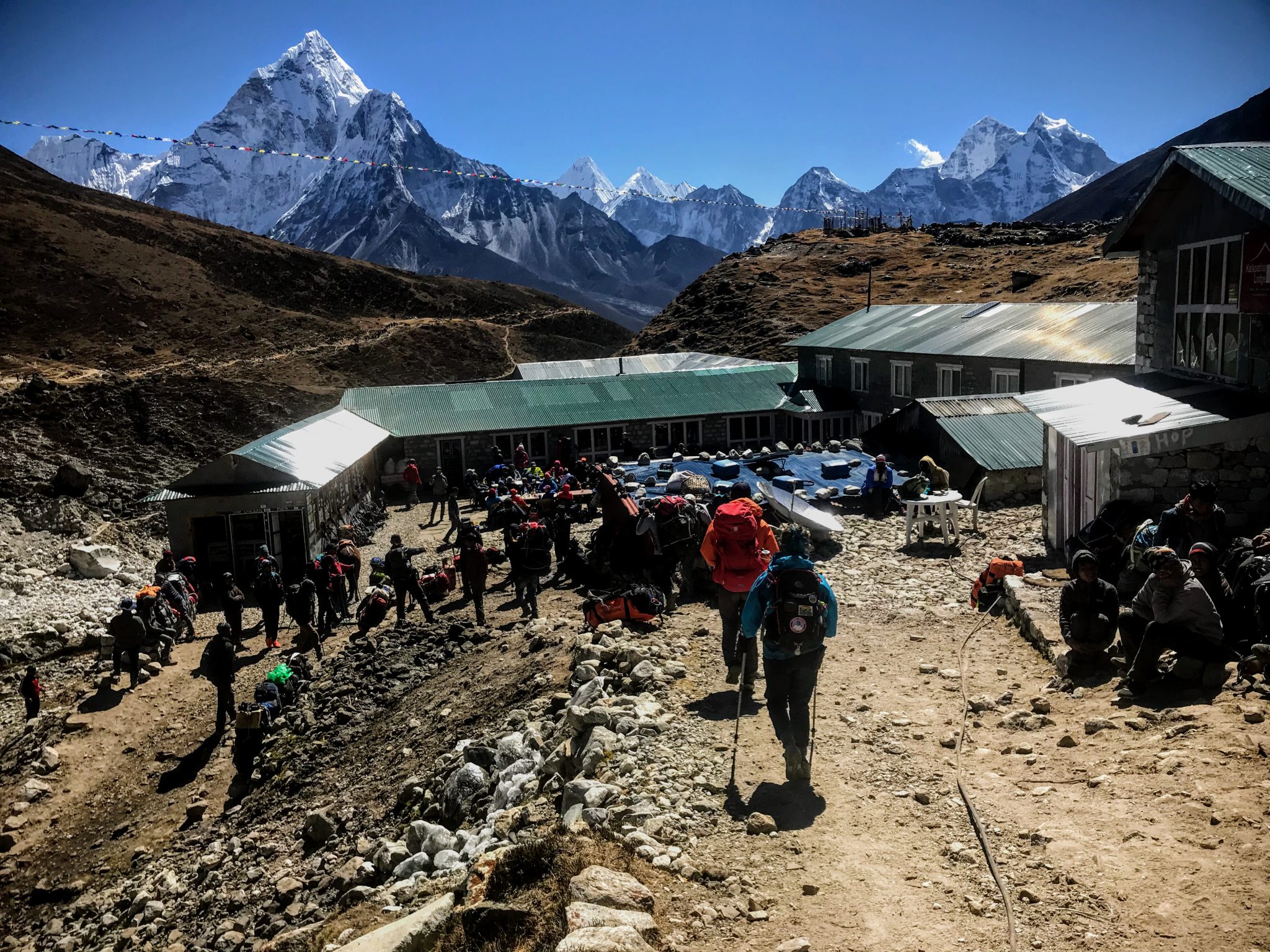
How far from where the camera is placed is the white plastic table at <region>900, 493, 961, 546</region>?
15141 millimetres

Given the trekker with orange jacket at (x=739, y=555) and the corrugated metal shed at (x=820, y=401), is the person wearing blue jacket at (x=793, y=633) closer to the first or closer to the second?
the trekker with orange jacket at (x=739, y=555)

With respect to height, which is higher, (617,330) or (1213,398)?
(617,330)

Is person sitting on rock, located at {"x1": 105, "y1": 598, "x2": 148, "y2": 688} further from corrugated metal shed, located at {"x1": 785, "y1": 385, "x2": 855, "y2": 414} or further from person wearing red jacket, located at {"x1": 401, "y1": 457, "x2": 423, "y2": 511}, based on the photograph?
corrugated metal shed, located at {"x1": 785, "y1": 385, "x2": 855, "y2": 414}

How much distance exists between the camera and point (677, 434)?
1344 inches

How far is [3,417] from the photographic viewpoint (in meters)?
34.2

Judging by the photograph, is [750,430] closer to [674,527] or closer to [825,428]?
[825,428]

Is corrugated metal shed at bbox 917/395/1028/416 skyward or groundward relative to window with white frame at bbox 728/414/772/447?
skyward

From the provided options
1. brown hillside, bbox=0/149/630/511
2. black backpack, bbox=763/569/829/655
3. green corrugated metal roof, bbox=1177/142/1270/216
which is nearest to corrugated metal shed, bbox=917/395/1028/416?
green corrugated metal roof, bbox=1177/142/1270/216

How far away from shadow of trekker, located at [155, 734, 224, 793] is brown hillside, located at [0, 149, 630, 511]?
22.7 metres

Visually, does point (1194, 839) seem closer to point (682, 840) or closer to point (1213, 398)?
point (682, 840)

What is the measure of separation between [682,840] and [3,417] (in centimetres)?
3789

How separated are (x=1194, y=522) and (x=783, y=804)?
5.73 m

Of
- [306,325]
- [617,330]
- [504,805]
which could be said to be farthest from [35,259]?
[504,805]

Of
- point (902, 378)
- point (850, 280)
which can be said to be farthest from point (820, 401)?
point (850, 280)
